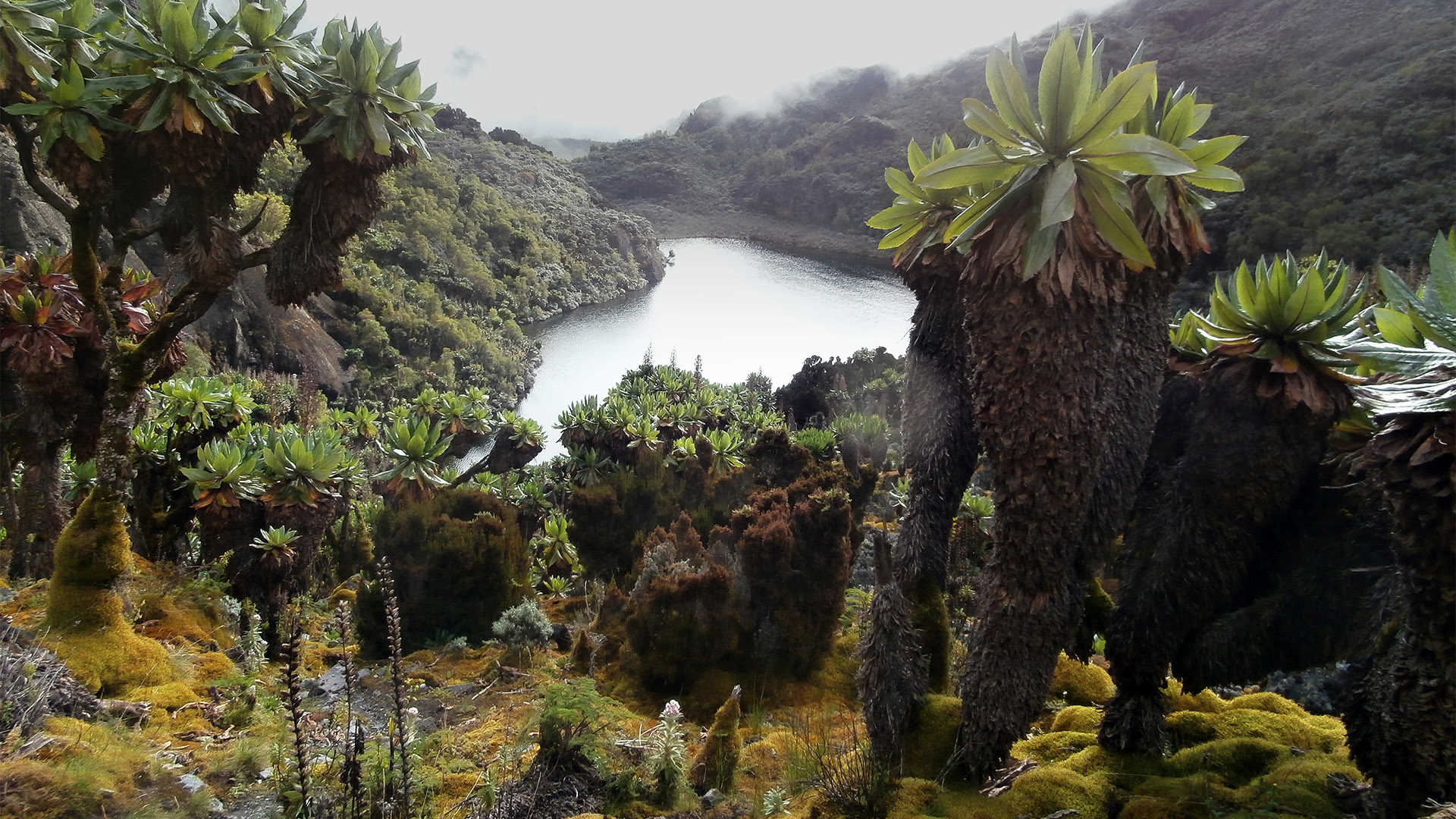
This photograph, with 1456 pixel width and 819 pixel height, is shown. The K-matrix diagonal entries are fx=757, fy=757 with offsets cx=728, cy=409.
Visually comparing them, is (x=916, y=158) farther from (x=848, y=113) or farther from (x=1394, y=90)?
(x=848, y=113)

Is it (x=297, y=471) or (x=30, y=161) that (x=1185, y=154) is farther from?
(x=297, y=471)

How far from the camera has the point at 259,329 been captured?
2445 cm

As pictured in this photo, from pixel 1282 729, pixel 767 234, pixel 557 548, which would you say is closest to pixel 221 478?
pixel 557 548

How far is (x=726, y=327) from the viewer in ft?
149

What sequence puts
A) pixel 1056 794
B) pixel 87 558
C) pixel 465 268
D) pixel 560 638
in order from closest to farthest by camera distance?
pixel 1056 794
pixel 87 558
pixel 560 638
pixel 465 268

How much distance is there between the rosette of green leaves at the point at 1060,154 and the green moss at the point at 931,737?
226 centimetres

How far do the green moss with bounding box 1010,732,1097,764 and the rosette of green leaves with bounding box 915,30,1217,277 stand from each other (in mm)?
2490

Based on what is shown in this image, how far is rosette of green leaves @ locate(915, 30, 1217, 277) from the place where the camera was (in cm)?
247

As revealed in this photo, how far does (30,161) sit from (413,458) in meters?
5.55

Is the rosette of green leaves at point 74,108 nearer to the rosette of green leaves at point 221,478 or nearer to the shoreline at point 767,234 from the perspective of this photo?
the rosette of green leaves at point 221,478

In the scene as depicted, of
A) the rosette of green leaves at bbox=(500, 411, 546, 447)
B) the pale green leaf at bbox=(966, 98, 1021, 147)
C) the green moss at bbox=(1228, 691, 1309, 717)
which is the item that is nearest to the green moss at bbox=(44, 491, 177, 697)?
the pale green leaf at bbox=(966, 98, 1021, 147)

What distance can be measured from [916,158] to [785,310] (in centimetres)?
4544

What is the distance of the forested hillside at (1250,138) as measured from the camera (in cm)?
2792

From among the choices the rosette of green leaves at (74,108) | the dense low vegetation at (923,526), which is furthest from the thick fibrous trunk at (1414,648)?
the rosette of green leaves at (74,108)
